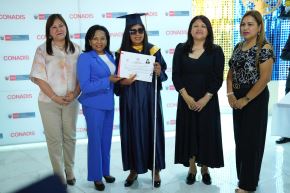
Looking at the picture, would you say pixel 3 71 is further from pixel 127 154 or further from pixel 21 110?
pixel 127 154

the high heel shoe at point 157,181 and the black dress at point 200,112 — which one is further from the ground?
the black dress at point 200,112

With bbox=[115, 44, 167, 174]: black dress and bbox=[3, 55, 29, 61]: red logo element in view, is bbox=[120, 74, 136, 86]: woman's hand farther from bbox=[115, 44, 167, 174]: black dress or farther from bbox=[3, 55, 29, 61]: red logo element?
bbox=[3, 55, 29, 61]: red logo element

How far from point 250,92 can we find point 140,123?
907mm

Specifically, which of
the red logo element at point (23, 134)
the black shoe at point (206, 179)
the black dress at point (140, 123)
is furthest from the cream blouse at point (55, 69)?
the red logo element at point (23, 134)

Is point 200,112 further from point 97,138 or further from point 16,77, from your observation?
point 16,77

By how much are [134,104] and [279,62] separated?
357 centimetres

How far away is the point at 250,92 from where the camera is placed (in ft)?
8.18

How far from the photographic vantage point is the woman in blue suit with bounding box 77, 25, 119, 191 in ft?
8.63

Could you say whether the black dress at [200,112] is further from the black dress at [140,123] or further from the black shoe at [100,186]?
the black shoe at [100,186]

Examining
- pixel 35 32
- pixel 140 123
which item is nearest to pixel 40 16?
pixel 35 32

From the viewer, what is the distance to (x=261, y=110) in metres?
2.51

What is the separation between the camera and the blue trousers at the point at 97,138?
273 centimetres

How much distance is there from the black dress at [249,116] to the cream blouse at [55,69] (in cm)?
132

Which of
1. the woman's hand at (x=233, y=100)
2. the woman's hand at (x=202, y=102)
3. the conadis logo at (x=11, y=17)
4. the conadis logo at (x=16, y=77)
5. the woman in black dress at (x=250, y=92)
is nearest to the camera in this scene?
the woman in black dress at (x=250, y=92)
